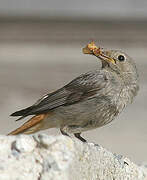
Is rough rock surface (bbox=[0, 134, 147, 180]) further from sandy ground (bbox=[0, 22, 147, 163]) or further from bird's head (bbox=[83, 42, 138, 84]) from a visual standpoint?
sandy ground (bbox=[0, 22, 147, 163])

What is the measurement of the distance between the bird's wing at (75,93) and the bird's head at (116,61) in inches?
4.3

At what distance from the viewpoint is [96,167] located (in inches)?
116

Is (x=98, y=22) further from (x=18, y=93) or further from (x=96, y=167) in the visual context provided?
(x=96, y=167)

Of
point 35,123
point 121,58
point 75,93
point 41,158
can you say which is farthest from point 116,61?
point 41,158

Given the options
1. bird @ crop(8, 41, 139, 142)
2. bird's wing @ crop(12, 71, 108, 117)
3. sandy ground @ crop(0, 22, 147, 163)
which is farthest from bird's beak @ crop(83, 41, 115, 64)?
sandy ground @ crop(0, 22, 147, 163)

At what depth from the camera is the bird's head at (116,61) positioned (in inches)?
195

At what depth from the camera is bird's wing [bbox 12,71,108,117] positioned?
479 centimetres

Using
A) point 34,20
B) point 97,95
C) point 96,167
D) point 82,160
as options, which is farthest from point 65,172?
point 34,20

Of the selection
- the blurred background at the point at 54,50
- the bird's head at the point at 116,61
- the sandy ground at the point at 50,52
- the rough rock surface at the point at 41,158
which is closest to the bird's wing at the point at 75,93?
the bird's head at the point at 116,61

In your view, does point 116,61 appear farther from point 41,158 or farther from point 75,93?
point 41,158

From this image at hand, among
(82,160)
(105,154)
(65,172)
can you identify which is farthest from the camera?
(105,154)

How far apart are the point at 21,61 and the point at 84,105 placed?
4630 mm

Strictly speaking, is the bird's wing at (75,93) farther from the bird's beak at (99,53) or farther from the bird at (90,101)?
the bird's beak at (99,53)

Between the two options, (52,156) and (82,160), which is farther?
(82,160)
